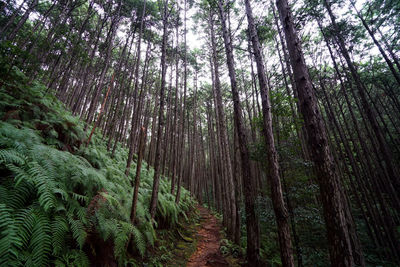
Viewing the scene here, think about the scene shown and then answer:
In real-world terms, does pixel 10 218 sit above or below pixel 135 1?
below

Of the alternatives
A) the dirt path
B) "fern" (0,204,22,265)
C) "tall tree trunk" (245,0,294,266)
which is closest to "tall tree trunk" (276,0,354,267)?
"tall tree trunk" (245,0,294,266)

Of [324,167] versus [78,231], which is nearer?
[78,231]

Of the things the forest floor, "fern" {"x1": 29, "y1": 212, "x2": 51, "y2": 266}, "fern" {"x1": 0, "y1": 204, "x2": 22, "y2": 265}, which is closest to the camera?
"fern" {"x1": 0, "y1": 204, "x2": 22, "y2": 265}

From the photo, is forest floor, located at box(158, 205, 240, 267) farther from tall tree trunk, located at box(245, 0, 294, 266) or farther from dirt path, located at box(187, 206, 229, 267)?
tall tree trunk, located at box(245, 0, 294, 266)

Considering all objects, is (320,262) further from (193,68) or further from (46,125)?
(193,68)

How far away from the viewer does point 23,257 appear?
1829 mm

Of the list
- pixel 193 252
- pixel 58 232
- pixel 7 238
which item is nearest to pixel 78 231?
pixel 58 232

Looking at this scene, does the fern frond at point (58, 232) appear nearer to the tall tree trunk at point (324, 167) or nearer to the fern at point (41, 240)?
the fern at point (41, 240)


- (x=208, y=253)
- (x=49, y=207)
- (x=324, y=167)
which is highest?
(x=324, y=167)

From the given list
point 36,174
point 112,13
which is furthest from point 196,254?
point 112,13

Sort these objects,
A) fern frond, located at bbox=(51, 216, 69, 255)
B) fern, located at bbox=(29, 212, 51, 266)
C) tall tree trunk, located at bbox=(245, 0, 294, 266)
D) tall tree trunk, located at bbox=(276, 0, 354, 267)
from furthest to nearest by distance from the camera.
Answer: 1. tall tree trunk, located at bbox=(245, 0, 294, 266)
2. tall tree trunk, located at bbox=(276, 0, 354, 267)
3. fern frond, located at bbox=(51, 216, 69, 255)
4. fern, located at bbox=(29, 212, 51, 266)

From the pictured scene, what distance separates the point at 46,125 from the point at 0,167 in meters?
3.15

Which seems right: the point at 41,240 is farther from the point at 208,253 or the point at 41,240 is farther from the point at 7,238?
the point at 208,253

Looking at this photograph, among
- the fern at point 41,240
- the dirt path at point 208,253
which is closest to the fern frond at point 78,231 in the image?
the fern at point 41,240
